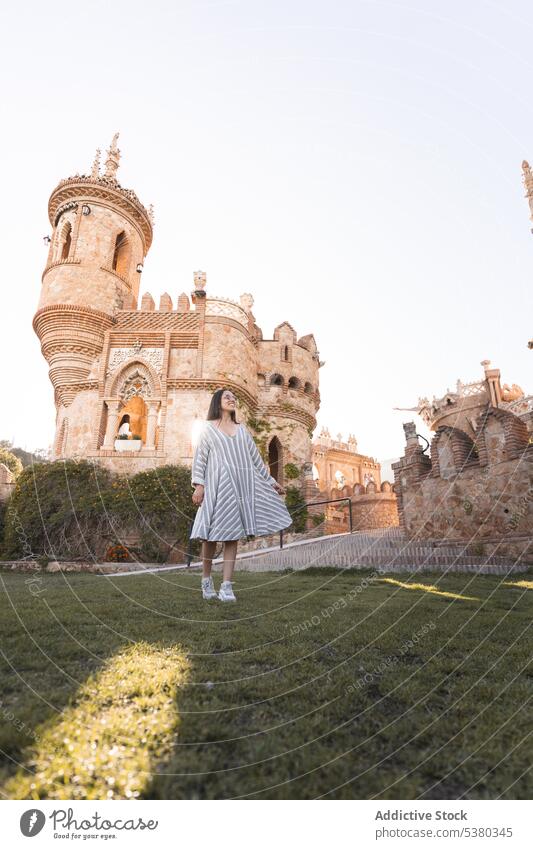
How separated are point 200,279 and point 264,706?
2028 centimetres

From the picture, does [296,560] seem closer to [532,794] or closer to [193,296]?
[532,794]

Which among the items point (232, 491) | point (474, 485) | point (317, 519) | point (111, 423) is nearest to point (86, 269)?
point (111, 423)

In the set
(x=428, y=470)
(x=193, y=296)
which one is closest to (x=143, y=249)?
(x=193, y=296)

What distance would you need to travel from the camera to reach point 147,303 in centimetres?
2070

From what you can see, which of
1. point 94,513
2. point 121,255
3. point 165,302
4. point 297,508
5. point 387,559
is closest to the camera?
point 387,559

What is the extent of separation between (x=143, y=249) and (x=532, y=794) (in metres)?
26.3

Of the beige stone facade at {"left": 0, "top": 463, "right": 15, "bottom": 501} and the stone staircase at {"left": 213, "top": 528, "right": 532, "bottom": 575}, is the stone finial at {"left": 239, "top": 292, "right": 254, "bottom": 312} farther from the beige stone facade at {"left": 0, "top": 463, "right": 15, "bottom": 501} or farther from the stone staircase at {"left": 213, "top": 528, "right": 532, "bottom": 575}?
the stone staircase at {"left": 213, "top": 528, "right": 532, "bottom": 575}

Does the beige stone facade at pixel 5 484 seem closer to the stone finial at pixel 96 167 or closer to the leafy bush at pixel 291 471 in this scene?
the leafy bush at pixel 291 471

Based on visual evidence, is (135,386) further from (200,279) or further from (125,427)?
(200,279)

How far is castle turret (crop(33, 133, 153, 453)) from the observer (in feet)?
64.1

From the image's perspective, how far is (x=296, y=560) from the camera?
385 inches


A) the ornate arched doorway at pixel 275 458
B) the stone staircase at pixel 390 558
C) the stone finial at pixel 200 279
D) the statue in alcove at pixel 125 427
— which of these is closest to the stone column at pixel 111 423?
the statue in alcove at pixel 125 427

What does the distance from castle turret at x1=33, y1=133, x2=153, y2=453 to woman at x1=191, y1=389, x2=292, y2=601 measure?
1593 cm

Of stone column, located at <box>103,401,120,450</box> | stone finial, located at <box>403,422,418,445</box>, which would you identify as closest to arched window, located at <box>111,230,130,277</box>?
stone column, located at <box>103,401,120,450</box>
